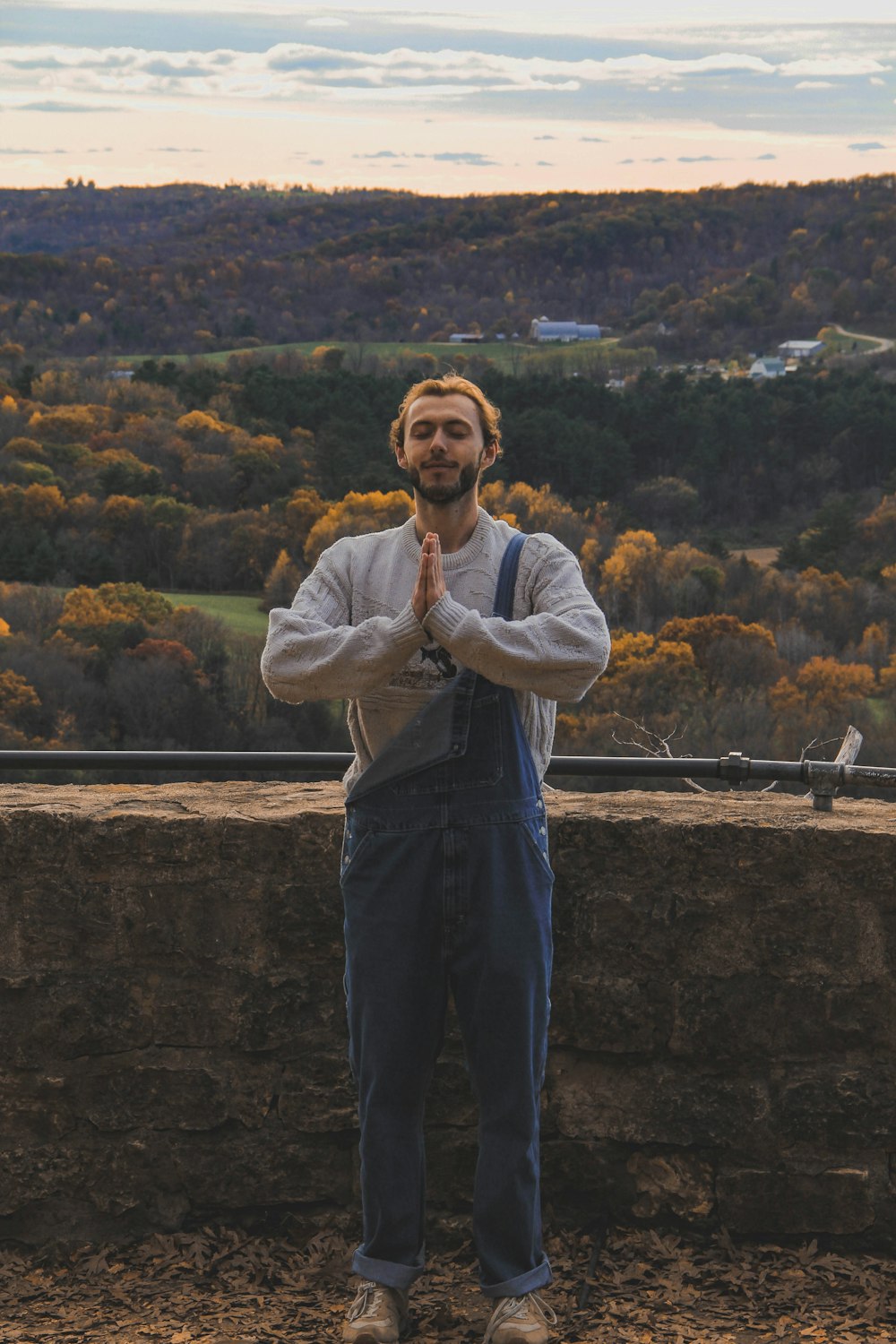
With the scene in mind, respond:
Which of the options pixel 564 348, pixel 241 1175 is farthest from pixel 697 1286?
pixel 564 348

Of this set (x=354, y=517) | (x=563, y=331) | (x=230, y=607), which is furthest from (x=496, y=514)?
(x=563, y=331)

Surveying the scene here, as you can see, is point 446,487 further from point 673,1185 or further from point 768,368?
point 768,368

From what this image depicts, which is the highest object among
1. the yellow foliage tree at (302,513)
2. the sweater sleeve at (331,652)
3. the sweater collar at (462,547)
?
the sweater collar at (462,547)

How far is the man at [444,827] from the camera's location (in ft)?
7.00

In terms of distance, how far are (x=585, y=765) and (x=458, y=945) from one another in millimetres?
538

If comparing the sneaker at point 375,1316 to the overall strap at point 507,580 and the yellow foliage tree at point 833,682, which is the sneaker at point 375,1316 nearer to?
the overall strap at point 507,580

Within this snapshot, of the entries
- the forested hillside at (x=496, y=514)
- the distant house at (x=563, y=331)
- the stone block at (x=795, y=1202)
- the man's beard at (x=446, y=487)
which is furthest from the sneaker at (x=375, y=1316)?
the distant house at (x=563, y=331)

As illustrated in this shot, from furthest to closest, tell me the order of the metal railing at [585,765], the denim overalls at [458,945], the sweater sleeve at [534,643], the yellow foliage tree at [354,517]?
the yellow foliage tree at [354,517]
the metal railing at [585,765]
the denim overalls at [458,945]
the sweater sleeve at [534,643]

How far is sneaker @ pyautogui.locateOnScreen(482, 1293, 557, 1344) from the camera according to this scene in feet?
7.21

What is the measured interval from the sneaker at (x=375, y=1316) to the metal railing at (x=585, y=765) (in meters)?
0.85

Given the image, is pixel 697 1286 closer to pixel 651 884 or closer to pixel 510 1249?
pixel 510 1249

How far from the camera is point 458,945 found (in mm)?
2180

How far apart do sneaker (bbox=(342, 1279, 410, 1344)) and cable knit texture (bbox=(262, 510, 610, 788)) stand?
2.63ft

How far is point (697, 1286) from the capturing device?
8.20ft
